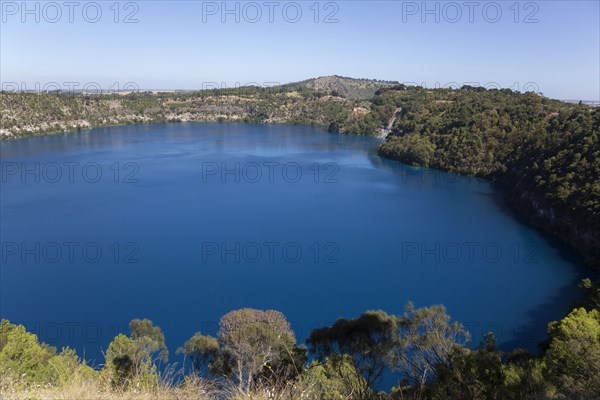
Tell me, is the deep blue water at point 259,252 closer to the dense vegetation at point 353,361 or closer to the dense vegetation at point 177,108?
the dense vegetation at point 353,361

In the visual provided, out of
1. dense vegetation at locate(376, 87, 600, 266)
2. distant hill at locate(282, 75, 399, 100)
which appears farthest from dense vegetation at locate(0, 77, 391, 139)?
dense vegetation at locate(376, 87, 600, 266)

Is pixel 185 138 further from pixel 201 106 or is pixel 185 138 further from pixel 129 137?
pixel 201 106

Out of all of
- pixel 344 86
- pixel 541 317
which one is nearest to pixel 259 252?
pixel 541 317

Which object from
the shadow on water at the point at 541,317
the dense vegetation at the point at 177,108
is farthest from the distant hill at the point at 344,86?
the shadow on water at the point at 541,317

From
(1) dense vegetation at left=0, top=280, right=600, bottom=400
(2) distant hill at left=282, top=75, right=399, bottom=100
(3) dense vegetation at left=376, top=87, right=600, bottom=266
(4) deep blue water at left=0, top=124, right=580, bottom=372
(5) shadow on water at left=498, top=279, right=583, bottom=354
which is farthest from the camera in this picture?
(2) distant hill at left=282, top=75, right=399, bottom=100

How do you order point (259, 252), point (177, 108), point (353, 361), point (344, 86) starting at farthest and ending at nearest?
1. point (344, 86)
2. point (177, 108)
3. point (259, 252)
4. point (353, 361)

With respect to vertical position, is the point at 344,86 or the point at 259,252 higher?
the point at 344,86

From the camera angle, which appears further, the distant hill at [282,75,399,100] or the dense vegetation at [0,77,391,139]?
the distant hill at [282,75,399,100]

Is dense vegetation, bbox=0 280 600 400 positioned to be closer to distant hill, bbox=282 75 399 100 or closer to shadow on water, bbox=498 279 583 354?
shadow on water, bbox=498 279 583 354

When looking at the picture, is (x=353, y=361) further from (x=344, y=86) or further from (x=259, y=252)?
(x=344, y=86)
